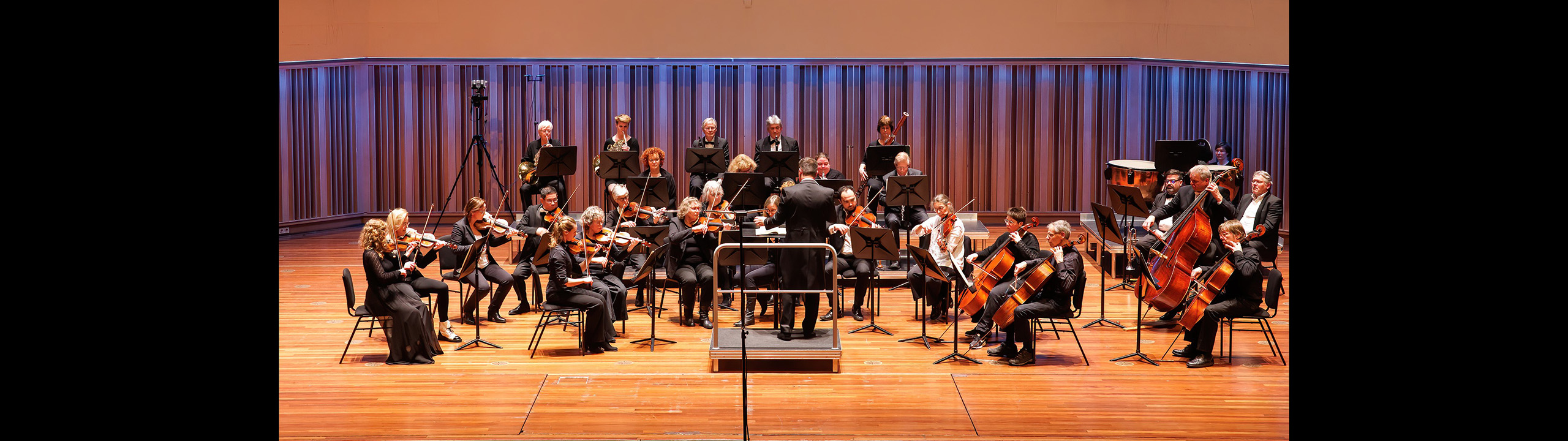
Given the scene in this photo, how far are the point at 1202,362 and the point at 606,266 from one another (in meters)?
3.64

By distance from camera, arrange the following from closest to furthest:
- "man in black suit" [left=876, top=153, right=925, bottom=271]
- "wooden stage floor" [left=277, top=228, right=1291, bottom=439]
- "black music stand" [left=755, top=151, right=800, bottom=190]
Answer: "wooden stage floor" [left=277, top=228, right=1291, bottom=439]
"man in black suit" [left=876, top=153, right=925, bottom=271]
"black music stand" [left=755, top=151, right=800, bottom=190]

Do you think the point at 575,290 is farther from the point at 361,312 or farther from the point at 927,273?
the point at 927,273

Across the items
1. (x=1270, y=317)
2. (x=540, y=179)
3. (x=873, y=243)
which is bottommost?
(x=1270, y=317)

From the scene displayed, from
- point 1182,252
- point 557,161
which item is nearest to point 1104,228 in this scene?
point 1182,252

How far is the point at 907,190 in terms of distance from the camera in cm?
848

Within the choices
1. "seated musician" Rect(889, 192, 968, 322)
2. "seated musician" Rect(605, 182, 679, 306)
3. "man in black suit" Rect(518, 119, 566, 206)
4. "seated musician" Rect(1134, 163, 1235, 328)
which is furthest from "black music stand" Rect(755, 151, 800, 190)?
"seated musician" Rect(1134, 163, 1235, 328)

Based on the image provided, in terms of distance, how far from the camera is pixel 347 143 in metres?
12.8

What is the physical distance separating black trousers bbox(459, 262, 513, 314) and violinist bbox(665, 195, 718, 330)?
3.59 feet

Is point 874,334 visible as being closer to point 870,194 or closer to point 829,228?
point 829,228

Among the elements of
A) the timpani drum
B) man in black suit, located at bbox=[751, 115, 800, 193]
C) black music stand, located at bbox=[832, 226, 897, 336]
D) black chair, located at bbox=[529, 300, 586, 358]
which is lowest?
black chair, located at bbox=[529, 300, 586, 358]

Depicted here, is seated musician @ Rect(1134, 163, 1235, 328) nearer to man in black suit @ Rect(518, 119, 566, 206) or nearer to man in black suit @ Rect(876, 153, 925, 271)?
man in black suit @ Rect(876, 153, 925, 271)

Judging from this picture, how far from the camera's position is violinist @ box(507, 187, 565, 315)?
765cm
